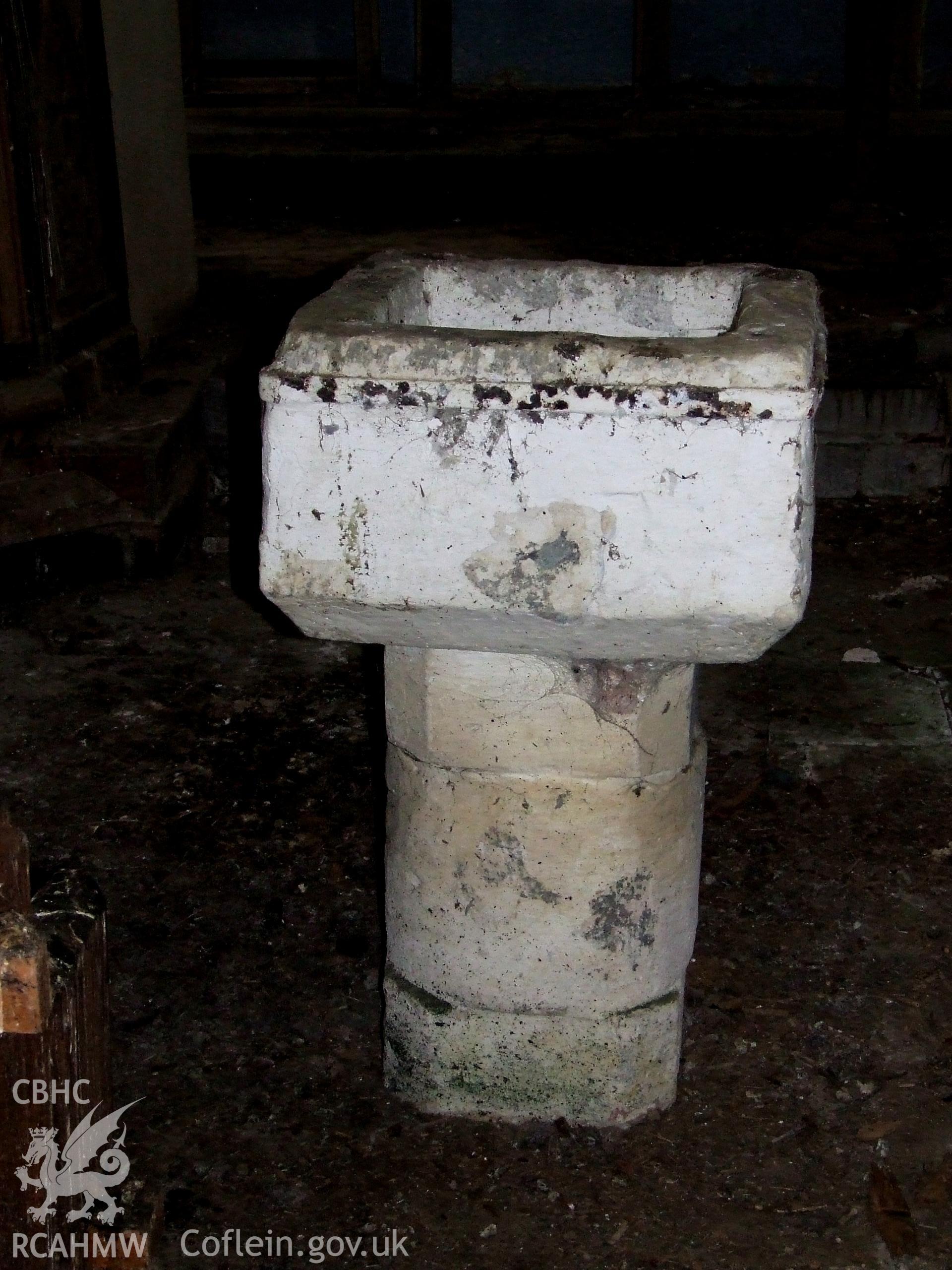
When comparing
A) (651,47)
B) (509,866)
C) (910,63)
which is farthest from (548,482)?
(910,63)

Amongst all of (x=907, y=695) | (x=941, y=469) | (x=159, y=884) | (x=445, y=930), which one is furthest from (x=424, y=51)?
(x=445, y=930)

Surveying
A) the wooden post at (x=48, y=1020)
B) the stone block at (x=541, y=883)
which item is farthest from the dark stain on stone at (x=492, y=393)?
the wooden post at (x=48, y=1020)

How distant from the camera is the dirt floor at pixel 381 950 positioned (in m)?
2.13

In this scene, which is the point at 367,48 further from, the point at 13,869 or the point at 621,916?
the point at 13,869

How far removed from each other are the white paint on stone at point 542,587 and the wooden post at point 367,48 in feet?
24.2

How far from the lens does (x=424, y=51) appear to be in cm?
904

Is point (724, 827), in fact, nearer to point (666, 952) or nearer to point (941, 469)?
point (666, 952)

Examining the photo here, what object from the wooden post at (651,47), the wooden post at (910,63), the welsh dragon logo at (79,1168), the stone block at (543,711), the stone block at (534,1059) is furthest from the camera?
the wooden post at (651,47)

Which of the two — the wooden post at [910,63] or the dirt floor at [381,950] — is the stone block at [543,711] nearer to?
the dirt floor at [381,950]

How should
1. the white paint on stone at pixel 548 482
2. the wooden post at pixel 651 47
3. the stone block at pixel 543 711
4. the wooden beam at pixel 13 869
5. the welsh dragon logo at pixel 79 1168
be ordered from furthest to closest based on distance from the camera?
the wooden post at pixel 651 47 < the stone block at pixel 543 711 < the white paint on stone at pixel 548 482 < the welsh dragon logo at pixel 79 1168 < the wooden beam at pixel 13 869

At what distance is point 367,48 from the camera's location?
9094mm

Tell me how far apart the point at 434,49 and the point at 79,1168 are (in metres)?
8.51

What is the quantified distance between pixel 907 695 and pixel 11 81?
9.19 feet

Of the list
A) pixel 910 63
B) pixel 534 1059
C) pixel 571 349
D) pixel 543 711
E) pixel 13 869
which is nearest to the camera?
pixel 13 869
